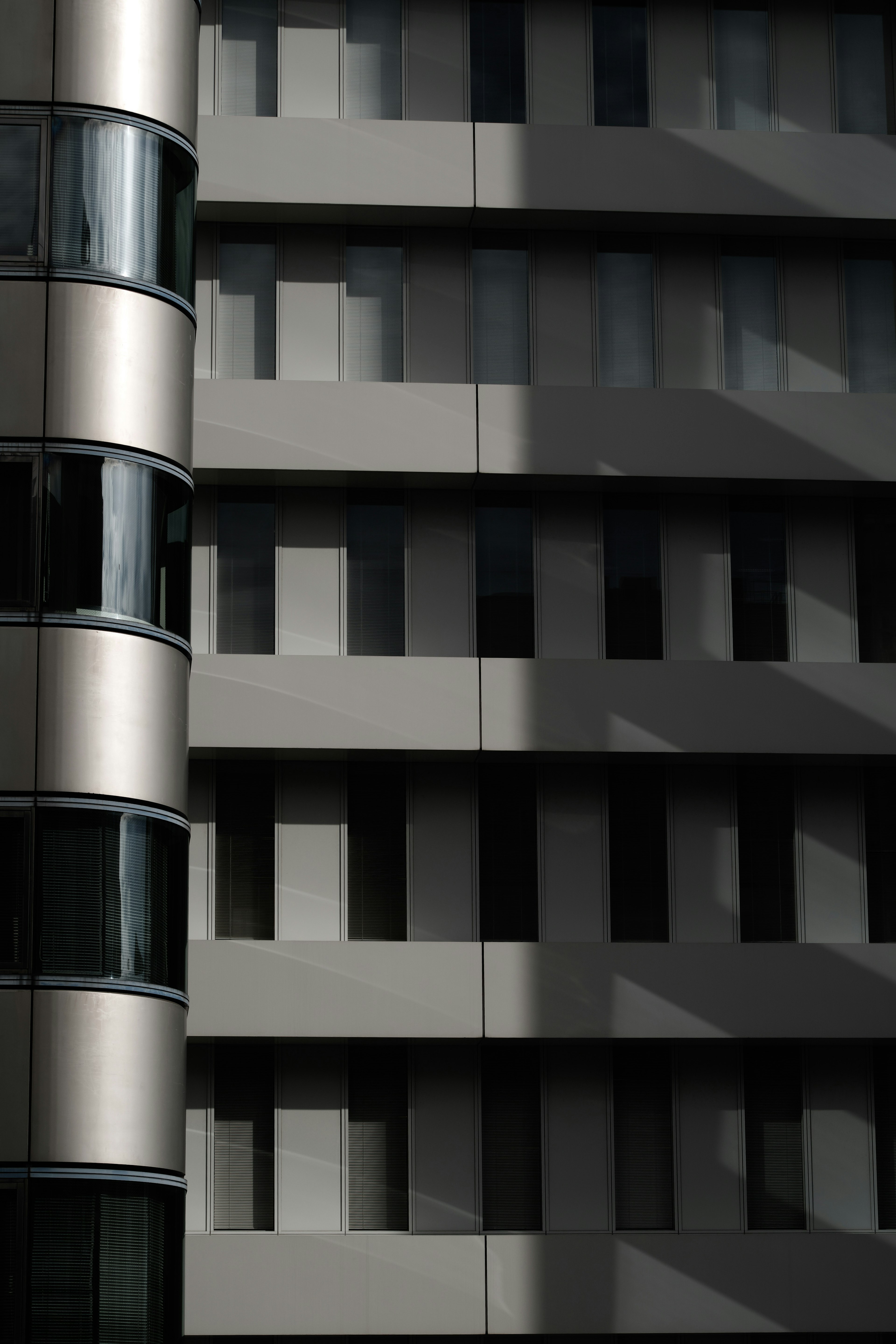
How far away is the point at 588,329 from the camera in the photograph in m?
24.1

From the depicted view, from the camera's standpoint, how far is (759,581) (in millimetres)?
23922

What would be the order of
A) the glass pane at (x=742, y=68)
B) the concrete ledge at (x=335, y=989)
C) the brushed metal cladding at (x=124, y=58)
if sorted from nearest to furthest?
the brushed metal cladding at (x=124, y=58) → the concrete ledge at (x=335, y=989) → the glass pane at (x=742, y=68)

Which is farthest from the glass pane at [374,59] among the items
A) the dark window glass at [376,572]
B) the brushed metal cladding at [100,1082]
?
the brushed metal cladding at [100,1082]

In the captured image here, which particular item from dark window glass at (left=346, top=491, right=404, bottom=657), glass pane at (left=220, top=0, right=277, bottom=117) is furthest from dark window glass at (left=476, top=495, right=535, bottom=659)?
glass pane at (left=220, top=0, right=277, bottom=117)

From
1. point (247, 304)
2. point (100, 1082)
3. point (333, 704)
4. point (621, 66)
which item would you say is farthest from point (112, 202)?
point (100, 1082)

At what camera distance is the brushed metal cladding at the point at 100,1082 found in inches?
698

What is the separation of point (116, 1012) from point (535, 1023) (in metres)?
5.63

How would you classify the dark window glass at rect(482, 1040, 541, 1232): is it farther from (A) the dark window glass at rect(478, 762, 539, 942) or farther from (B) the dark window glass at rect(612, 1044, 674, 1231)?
(A) the dark window glass at rect(478, 762, 539, 942)

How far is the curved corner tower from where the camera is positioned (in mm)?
17703

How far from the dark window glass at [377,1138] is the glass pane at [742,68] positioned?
13.3 meters

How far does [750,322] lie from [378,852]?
8747 mm

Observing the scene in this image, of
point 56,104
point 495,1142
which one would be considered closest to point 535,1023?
point 495,1142

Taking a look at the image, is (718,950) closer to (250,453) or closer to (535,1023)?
(535,1023)

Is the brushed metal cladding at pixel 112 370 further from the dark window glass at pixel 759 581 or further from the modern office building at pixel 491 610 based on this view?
the dark window glass at pixel 759 581
